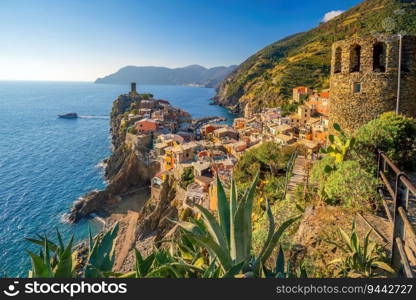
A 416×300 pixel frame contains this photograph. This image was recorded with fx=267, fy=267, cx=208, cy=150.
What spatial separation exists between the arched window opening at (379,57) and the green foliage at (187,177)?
56.2 ft

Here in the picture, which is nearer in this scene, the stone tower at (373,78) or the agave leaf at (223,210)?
the agave leaf at (223,210)

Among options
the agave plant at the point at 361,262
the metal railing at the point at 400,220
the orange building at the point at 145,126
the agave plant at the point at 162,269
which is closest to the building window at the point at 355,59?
the metal railing at the point at 400,220

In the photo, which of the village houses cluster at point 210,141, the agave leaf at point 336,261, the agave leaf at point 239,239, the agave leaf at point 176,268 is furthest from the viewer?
the village houses cluster at point 210,141

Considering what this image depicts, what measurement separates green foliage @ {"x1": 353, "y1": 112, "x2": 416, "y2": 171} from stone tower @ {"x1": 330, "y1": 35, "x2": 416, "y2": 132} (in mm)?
883

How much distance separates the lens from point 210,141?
34969 mm

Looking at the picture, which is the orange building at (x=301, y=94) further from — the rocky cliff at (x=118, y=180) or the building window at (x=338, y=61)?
the building window at (x=338, y=61)

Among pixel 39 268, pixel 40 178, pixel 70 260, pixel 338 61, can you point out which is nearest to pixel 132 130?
pixel 40 178

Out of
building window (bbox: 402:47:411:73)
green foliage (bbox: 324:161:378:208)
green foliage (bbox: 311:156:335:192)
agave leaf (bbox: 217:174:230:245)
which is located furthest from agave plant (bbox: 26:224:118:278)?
building window (bbox: 402:47:411:73)

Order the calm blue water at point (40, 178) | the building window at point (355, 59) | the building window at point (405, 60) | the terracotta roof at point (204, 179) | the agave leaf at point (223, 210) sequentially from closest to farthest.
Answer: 1. the agave leaf at point (223, 210)
2. the building window at point (405, 60)
3. the building window at point (355, 59)
4. the terracotta roof at point (204, 179)
5. the calm blue water at point (40, 178)

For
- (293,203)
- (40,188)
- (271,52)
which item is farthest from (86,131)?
(271,52)

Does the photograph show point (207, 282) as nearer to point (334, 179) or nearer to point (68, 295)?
point (68, 295)

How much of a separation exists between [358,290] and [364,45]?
20.0 feet

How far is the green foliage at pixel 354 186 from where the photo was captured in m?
4.90

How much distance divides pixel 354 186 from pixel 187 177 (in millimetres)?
18859
